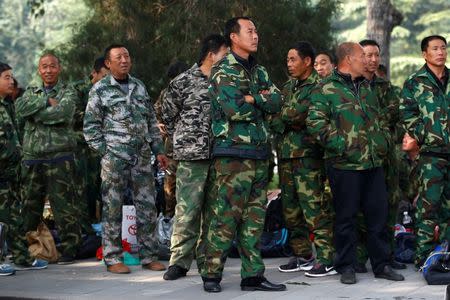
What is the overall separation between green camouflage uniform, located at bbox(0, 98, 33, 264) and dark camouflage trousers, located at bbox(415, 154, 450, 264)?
403 cm

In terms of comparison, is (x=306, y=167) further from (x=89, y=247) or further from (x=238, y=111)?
(x=89, y=247)

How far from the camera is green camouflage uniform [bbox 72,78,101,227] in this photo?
38.4 feet

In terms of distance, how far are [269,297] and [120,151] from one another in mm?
2425

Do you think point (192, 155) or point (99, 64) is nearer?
point (192, 155)

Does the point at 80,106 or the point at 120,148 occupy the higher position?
the point at 80,106

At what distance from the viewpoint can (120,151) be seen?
10055 mm

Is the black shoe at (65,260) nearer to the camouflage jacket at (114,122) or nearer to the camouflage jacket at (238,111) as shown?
the camouflage jacket at (114,122)

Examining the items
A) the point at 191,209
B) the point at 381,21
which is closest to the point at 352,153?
the point at 191,209

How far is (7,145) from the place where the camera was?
10.2 metres

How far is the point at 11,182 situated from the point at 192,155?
2.13m

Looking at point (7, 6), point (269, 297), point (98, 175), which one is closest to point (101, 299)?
point (269, 297)

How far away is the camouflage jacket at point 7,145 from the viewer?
1021cm

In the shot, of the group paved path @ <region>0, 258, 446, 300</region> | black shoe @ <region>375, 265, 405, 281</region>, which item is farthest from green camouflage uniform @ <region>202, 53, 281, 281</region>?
black shoe @ <region>375, 265, 405, 281</region>

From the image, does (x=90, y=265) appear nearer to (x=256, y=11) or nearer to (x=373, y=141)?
(x=373, y=141)
